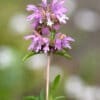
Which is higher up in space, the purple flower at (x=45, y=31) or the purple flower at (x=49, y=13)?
the purple flower at (x=49, y=13)

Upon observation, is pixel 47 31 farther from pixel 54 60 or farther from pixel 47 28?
pixel 54 60

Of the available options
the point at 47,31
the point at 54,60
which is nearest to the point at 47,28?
the point at 47,31

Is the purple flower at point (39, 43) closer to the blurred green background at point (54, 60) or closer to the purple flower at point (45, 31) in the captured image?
the purple flower at point (45, 31)

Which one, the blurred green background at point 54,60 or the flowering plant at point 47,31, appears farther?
the blurred green background at point 54,60

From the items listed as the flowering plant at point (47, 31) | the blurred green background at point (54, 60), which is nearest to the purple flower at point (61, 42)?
the flowering plant at point (47, 31)

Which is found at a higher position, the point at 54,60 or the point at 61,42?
the point at 54,60

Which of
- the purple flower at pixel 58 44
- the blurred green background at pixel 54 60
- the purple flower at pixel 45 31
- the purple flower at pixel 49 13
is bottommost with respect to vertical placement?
the purple flower at pixel 58 44

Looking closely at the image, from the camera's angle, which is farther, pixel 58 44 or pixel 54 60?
pixel 54 60

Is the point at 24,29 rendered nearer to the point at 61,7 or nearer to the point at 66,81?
the point at 66,81

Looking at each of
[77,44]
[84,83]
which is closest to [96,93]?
[84,83]
